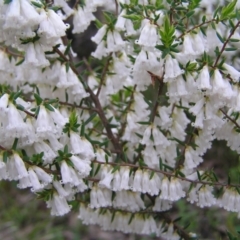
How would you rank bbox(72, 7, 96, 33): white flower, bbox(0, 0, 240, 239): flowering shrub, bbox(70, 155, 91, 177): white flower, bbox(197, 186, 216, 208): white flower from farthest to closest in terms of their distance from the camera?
bbox(72, 7, 96, 33): white flower < bbox(197, 186, 216, 208): white flower < bbox(70, 155, 91, 177): white flower < bbox(0, 0, 240, 239): flowering shrub

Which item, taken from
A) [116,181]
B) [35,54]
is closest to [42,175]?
[116,181]

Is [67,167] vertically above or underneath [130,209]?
above

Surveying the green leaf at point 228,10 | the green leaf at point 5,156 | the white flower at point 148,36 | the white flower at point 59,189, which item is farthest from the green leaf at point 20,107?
the green leaf at point 228,10

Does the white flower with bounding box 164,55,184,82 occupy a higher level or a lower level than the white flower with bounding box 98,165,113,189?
higher

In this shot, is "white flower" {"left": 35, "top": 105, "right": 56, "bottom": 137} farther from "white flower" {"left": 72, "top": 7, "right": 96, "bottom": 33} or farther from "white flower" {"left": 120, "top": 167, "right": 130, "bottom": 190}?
"white flower" {"left": 72, "top": 7, "right": 96, "bottom": 33}

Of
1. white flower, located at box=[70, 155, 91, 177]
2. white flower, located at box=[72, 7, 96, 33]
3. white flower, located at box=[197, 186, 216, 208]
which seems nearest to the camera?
white flower, located at box=[70, 155, 91, 177]

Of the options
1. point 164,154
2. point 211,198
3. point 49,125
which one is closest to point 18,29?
point 49,125

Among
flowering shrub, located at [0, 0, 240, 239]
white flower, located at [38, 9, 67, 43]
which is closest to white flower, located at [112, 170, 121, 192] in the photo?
flowering shrub, located at [0, 0, 240, 239]

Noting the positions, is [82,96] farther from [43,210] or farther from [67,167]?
[43,210]

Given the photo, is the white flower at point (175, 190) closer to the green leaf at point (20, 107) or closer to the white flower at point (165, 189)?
the white flower at point (165, 189)
